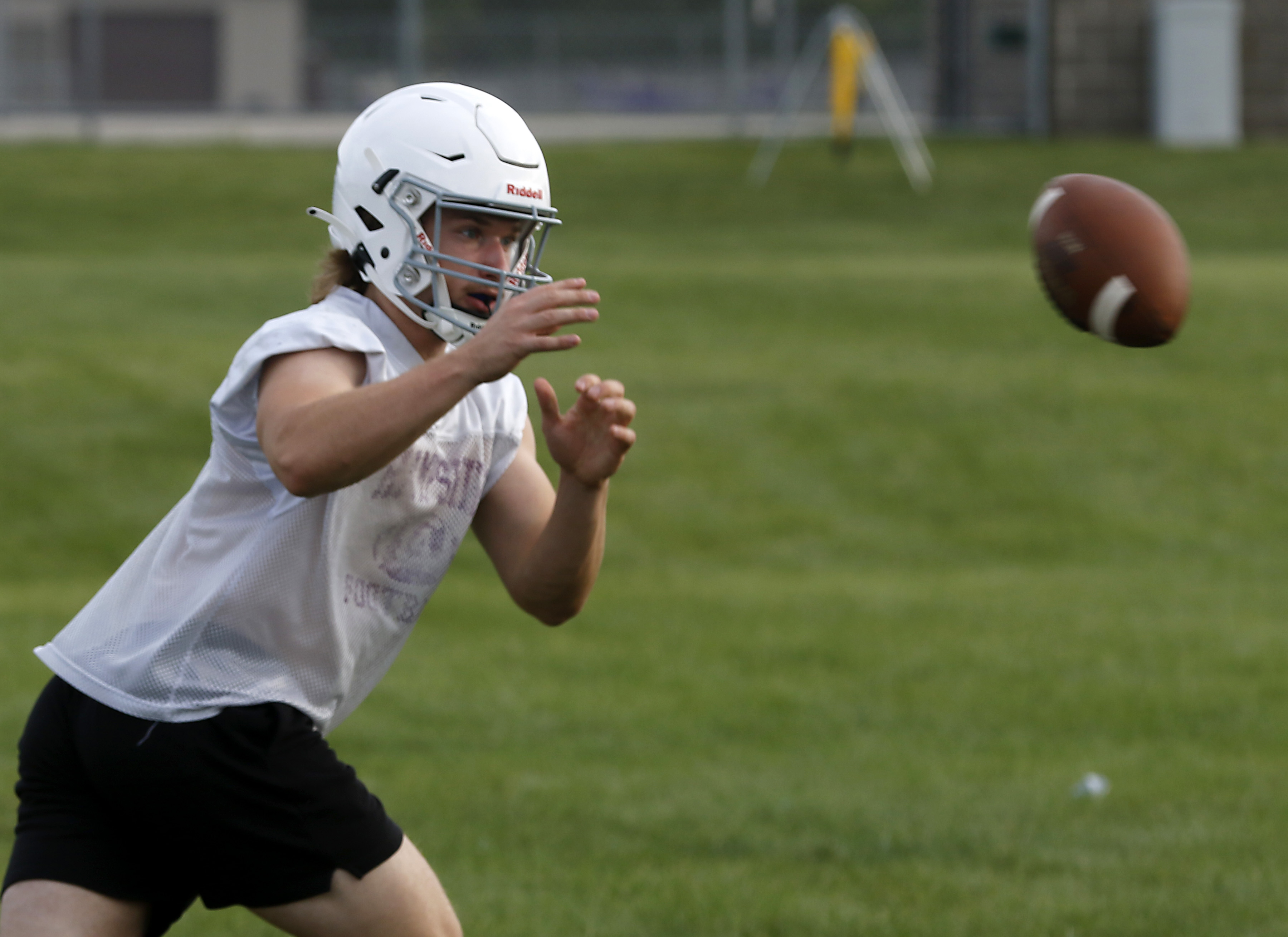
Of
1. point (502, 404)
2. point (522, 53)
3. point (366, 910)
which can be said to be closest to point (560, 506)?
point (502, 404)

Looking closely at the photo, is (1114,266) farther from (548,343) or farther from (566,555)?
(548,343)

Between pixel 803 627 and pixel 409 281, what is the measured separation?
582 cm

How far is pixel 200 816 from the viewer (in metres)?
3.28

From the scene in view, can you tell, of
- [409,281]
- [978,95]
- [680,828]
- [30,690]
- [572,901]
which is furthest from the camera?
[978,95]

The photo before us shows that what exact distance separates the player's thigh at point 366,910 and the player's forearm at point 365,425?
2.73ft

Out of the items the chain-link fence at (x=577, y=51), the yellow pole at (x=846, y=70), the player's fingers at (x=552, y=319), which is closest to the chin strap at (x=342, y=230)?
the player's fingers at (x=552, y=319)

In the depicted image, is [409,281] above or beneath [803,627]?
above

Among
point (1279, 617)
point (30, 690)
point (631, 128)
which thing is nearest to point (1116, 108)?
point (631, 128)

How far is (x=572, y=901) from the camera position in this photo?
5.34 metres

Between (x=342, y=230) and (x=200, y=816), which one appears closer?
(x=200, y=816)

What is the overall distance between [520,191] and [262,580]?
883 millimetres

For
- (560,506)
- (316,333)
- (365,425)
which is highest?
(316,333)

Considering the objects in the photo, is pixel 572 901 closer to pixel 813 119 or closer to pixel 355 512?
pixel 355 512

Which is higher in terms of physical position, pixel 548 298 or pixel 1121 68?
pixel 1121 68
